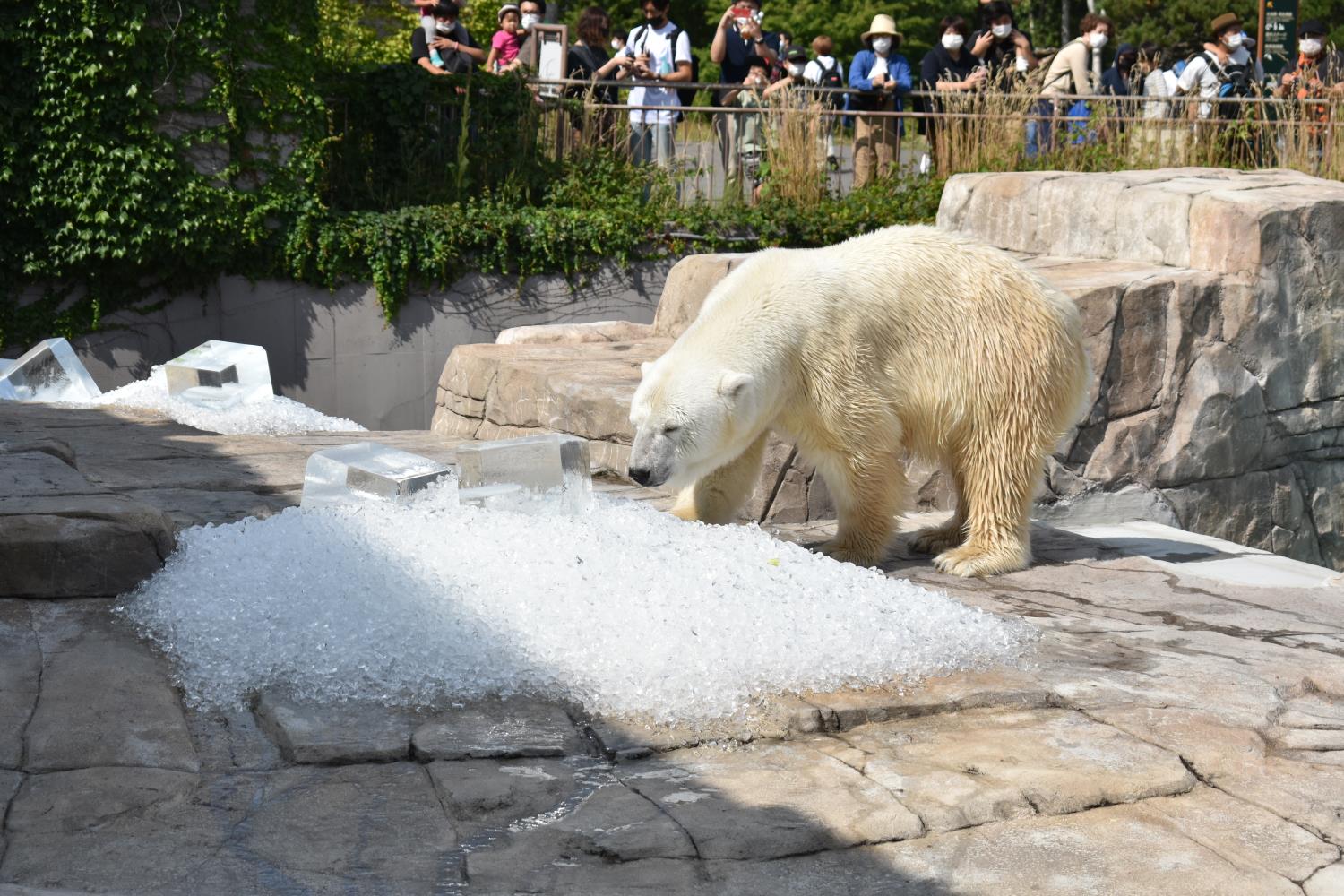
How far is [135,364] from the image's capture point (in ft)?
31.8

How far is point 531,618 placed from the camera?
321 cm

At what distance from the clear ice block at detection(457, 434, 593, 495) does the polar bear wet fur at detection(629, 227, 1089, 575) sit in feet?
0.78

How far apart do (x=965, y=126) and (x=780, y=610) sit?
7.93m

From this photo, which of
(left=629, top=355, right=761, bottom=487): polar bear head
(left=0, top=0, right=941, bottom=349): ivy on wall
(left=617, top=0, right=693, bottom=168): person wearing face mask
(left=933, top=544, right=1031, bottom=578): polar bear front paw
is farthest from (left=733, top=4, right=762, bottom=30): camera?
(left=629, top=355, right=761, bottom=487): polar bear head

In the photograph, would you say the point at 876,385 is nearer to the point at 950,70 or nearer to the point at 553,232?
the point at 553,232

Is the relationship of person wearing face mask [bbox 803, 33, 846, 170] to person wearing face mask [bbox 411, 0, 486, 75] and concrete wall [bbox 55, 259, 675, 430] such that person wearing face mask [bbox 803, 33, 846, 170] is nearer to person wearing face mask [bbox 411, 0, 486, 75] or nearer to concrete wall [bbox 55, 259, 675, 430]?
concrete wall [bbox 55, 259, 675, 430]

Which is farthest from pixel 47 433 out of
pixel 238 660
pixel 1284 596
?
pixel 1284 596

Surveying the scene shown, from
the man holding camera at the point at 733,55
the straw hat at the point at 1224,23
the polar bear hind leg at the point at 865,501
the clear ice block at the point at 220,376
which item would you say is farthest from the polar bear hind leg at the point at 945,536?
the straw hat at the point at 1224,23

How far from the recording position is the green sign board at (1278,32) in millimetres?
15297

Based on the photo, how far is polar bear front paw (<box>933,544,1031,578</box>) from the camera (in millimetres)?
4469

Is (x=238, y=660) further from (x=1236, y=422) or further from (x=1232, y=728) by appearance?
(x=1236, y=422)

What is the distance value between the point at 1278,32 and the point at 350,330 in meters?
11.4

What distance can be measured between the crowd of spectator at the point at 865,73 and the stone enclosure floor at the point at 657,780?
7.91m

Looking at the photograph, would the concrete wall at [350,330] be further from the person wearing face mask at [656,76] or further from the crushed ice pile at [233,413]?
the crushed ice pile at [233,413]
